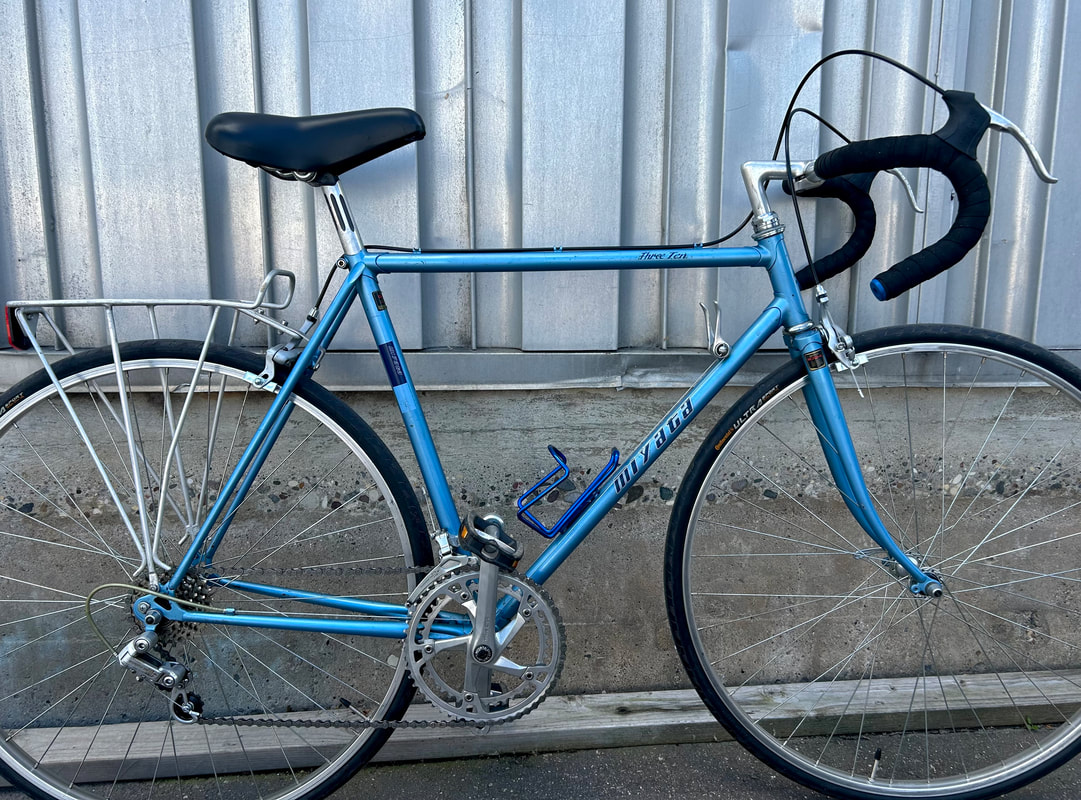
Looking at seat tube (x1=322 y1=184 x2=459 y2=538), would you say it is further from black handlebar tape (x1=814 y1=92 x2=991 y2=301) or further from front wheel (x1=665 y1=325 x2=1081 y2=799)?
black handlebar tape (x1=814 y1=92 x2=991 y2=301)

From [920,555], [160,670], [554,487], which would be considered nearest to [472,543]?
[554,487]

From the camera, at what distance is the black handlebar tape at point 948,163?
1.50m

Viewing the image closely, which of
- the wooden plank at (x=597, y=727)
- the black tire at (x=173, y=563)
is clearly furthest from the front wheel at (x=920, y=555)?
the black tire at (x=173, y=563)

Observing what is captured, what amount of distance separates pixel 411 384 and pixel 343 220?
0.43 m

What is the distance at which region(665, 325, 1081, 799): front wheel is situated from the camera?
221 centimetres

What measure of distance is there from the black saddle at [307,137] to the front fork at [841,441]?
3.57ft

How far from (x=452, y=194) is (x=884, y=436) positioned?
1.61 metres

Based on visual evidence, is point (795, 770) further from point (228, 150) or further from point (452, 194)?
point (228, 150)

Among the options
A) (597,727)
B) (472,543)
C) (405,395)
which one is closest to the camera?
(472,543)

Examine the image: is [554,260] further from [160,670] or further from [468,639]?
[160,670]

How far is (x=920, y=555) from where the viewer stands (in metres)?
2.19

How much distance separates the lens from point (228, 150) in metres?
1.66

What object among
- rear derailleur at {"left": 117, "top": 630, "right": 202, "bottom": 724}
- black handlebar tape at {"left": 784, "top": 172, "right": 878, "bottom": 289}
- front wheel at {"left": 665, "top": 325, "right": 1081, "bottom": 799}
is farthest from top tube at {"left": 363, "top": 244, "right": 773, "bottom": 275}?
rear derailleur at {"left": 117, "top": 630, "right": 202, "bottom": 724}

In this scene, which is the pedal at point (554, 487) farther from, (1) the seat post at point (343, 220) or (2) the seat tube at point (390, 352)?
(1) the seat post at point (343, 220)
